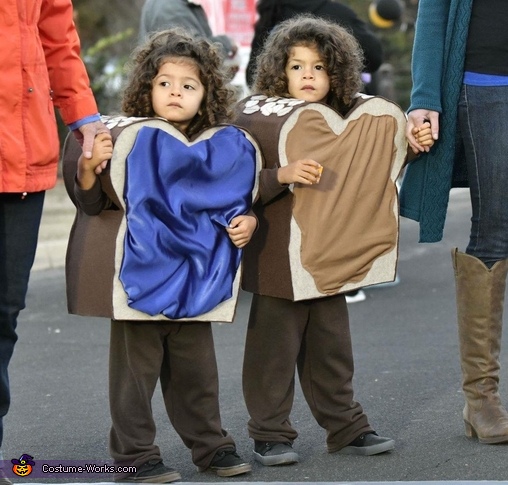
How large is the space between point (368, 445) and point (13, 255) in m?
1.40

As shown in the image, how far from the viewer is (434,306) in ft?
23.9

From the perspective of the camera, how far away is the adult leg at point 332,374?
410cm

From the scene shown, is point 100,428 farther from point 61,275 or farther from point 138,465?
point 61,275

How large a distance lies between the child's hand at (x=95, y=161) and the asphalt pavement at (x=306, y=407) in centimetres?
101

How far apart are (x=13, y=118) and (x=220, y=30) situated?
759 cm

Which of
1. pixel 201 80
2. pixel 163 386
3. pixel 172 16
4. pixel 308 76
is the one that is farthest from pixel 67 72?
pixel 172 16

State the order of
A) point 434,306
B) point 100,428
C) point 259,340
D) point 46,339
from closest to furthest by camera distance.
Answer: point 259,340 < point 100,428 < point 46,339 < point 434,306

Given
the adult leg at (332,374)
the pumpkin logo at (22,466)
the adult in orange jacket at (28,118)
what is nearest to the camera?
the adult in orange jacket at (28,118)

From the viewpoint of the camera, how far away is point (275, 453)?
4020mm

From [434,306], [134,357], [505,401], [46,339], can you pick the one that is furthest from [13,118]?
[434,306]

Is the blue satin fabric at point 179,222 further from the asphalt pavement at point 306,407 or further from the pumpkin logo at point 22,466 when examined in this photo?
the pumpkin logo at point 22,466

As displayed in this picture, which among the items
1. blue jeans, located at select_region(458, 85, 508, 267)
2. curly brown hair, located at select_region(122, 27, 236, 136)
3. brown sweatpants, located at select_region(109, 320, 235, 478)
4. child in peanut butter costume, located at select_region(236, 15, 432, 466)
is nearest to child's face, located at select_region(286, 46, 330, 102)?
child in peanut butter costume, located at select_region(236, 15, 432, 466)

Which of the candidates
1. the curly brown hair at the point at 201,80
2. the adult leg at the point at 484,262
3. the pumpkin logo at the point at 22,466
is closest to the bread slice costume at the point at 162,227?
the curly brown hair at the point at 201,80

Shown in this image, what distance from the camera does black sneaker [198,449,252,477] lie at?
3.87 meters
